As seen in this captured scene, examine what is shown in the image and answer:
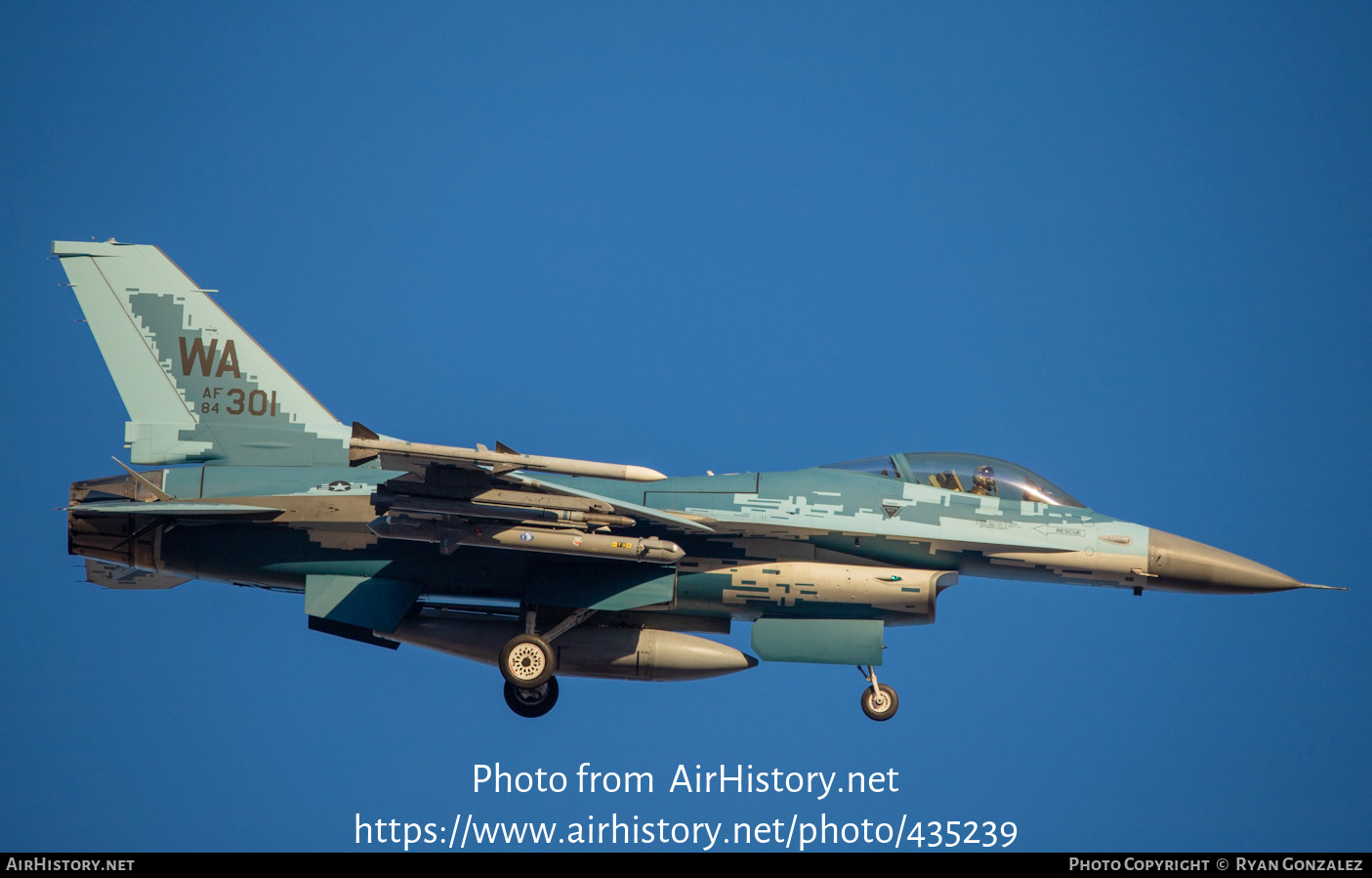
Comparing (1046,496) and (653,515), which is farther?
(1046,496)

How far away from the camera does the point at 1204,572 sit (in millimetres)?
14016

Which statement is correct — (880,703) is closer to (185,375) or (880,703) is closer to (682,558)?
(682,558)

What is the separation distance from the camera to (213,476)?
1420 cm

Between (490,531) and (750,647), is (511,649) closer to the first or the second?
(490,531)

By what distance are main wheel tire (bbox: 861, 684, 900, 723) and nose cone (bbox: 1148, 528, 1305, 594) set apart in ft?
10.2

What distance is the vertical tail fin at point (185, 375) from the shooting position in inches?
579

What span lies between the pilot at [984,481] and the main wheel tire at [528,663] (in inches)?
196

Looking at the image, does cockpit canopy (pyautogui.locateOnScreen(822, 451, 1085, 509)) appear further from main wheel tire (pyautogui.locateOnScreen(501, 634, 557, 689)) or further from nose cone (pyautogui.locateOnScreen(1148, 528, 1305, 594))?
main wheel tire (pyautogui.locateOnScreen(501, 634, 557, 689))

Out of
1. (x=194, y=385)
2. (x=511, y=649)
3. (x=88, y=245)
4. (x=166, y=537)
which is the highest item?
(x=88, y=245)

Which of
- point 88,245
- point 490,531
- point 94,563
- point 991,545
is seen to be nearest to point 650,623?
point 490,531

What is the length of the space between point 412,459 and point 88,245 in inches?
247

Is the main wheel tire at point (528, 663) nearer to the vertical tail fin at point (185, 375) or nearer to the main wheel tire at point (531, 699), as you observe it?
the main wheel tire at point (531, 699)

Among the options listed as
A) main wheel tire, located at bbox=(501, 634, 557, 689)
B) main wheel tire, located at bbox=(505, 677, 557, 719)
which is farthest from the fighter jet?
main wheel tire, located at bbox=(505, 677, 557, 719)

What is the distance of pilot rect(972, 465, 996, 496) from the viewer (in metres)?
14.2
